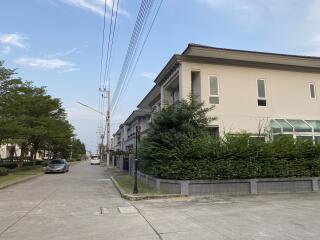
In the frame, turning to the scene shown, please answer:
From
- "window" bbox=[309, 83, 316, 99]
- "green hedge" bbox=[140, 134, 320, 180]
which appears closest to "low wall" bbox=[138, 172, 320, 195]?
"green hedge" bbox=[140, 134, 320, 180]

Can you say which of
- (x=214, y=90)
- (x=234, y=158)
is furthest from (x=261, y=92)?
→ (x=234, y=158)

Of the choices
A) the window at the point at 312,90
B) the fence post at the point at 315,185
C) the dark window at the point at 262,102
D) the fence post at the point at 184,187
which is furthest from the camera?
the window at the point at 312,90

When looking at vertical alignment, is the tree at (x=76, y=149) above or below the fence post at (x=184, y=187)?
above

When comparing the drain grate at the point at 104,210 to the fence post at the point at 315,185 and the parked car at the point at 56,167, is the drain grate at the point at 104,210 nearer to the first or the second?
the fence post at the point at 315,185

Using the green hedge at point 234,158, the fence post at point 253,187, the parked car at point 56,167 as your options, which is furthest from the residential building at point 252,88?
the parked car at point 56,167

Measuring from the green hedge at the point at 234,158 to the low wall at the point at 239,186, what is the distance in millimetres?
279

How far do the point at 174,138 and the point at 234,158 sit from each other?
2.90 meters

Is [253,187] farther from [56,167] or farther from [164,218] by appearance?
[56,167]

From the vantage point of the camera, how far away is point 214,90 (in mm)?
22656

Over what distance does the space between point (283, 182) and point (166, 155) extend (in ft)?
18.2

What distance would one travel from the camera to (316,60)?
25016mm

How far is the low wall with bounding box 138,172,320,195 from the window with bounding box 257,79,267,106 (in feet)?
24.5

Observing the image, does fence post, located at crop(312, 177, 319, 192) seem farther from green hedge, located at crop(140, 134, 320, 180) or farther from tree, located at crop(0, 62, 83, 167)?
tree, located at crop(0, 62, 83, 167)

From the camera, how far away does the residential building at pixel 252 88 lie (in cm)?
2242
